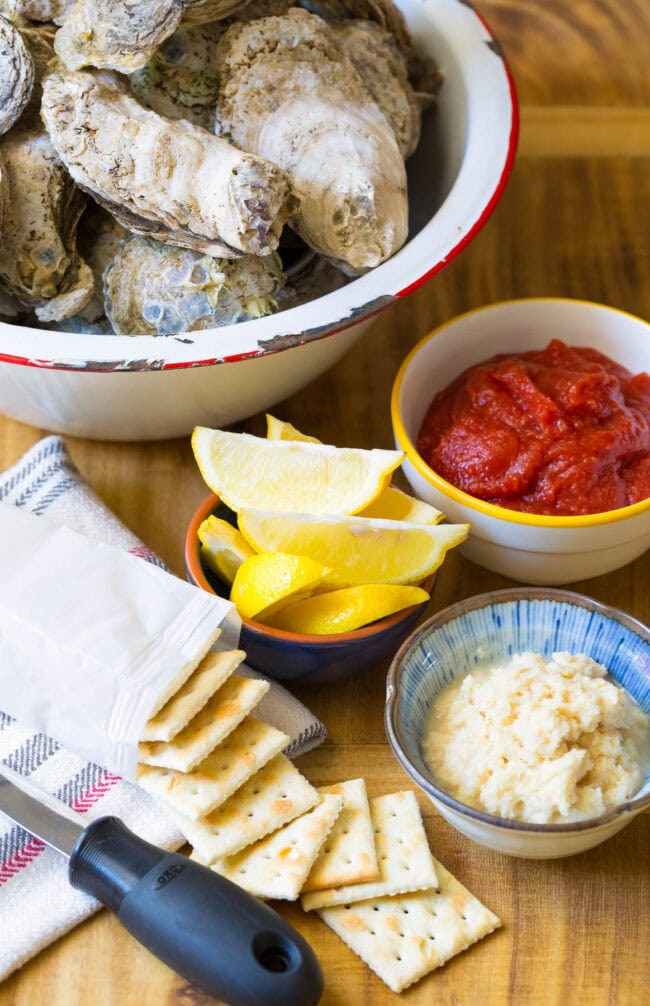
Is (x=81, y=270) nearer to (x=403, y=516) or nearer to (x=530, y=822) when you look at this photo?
(x=403, y=516)

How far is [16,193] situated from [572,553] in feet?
2.46

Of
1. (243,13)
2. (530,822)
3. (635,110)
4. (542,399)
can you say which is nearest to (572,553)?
(542,399)

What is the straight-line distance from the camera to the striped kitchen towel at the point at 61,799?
41.6 inches

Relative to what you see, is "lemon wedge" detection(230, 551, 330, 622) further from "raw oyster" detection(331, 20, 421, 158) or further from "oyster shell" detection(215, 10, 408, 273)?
"raw oyster" detection(331, 20, 421, 158)

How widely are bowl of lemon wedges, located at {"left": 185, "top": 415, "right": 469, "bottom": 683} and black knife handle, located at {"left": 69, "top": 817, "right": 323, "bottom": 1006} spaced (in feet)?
0.88

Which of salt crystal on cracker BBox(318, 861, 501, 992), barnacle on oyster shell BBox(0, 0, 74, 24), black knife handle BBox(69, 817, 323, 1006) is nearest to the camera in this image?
black knife handle BBox(69, 817, 323, 1006)

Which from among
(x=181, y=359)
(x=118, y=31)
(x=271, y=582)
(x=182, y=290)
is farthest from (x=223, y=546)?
(x=118, y=31)

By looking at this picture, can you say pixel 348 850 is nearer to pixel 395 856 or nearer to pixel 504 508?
pixel 395 856

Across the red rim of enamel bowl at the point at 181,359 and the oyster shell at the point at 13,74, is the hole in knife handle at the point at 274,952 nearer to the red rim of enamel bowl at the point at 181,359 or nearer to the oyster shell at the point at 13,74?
the red rim of enamel bowl at the point at 181,359

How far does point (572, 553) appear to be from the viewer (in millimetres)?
1268

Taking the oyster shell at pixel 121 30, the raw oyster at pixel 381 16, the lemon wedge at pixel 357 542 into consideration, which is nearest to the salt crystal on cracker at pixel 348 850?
the lemon wedge at pixel 357 542

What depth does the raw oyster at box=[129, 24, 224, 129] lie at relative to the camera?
138 centimetres

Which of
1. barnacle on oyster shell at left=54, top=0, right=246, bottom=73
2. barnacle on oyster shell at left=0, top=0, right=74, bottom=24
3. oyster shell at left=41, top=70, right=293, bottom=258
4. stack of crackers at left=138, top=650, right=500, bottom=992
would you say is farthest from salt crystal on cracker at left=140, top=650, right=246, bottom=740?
barnacle on oyster shell at left=0, top=0, right=74, bottom=24

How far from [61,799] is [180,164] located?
2.24 ft
